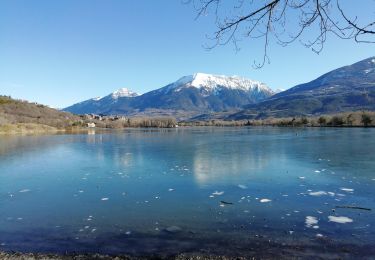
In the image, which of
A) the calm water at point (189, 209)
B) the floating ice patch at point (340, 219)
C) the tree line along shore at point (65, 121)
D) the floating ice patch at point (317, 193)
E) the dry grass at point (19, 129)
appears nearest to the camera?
the calm water at point (189, 209)

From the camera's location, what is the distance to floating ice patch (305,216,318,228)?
11.3 meters

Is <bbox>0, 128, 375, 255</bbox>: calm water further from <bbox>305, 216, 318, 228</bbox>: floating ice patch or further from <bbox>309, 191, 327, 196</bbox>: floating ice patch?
<bbox>309, 191, 327, 196</bbox>: floating ice patch

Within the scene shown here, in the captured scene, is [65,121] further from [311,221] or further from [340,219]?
[340,219]

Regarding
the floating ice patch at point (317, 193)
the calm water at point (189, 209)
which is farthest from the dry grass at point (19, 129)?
the floating ice patch at point (317, 193)

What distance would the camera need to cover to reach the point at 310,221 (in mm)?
11695

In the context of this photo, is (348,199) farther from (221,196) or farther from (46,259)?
(46,259)

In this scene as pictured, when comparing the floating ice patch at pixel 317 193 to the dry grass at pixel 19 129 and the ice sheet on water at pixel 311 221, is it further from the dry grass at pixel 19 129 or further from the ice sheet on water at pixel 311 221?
the dry grass at pixel 19 129

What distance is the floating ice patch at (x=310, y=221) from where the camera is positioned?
37.1 ft

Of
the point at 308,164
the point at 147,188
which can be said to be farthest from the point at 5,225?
the point at 308,164

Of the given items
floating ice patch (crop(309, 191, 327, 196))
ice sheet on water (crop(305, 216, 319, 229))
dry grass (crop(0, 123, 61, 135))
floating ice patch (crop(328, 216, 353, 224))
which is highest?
dry grass (crop(0, 123, 61, 135))

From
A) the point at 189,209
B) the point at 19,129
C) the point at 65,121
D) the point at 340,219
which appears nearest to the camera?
the point at 340,219

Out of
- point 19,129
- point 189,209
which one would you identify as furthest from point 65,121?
point 189,209

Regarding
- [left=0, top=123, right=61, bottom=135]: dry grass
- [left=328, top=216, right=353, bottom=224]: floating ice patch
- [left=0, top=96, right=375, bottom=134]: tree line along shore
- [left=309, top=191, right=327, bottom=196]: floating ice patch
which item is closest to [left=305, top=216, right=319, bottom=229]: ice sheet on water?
[left=328, top=216, right=353, bottom=224]: floating ice patch

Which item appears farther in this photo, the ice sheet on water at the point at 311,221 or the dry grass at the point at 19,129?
the dry grass at the point at 19,129
